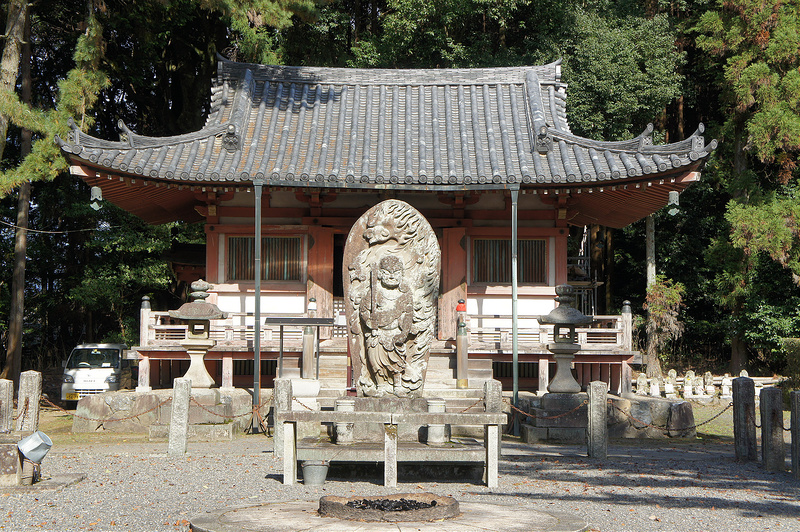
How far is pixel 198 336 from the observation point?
1333 centimetres

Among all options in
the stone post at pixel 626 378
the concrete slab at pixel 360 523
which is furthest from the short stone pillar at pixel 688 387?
the concrete slab at pixel 360 523

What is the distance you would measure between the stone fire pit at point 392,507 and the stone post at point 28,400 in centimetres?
636

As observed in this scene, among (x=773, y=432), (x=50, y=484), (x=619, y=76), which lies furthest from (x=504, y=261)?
(x=50, y=484)

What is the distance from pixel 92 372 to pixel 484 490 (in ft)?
39.0

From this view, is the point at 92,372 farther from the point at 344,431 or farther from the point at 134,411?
the point at 344,431

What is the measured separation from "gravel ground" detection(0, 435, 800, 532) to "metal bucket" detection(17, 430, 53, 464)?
0.44 m

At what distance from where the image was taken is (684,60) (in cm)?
2273

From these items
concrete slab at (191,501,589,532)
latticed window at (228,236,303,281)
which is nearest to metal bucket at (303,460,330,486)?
concrete slab at (191,501,589,532)

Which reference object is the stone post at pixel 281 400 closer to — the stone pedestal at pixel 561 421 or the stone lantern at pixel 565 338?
the stone pedestal at pixel 561 421

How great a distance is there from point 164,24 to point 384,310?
16.7m

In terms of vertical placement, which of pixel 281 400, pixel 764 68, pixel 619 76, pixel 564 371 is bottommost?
pixel 281 400

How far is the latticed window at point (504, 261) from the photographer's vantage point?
1623cm

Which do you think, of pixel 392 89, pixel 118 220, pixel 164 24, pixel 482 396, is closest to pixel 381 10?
pixel 164 24

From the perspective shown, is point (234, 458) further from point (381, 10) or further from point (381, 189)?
point (381, 10)
